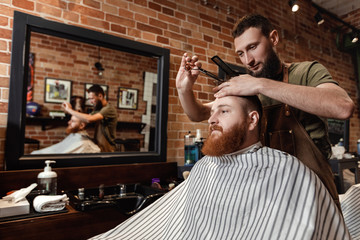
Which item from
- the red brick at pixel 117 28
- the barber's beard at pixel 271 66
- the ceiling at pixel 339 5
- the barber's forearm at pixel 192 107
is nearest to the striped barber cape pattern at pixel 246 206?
the barber's forearm at pixel 192 107

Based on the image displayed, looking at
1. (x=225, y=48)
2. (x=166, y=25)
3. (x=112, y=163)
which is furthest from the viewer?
(x=225, y=48)

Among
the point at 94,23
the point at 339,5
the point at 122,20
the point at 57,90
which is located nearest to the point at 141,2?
the point at 122,20

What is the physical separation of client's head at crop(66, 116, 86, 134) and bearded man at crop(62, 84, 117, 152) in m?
0.03

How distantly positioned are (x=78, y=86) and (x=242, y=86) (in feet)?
4.86

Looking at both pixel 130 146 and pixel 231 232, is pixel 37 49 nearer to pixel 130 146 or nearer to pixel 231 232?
pixel 130 146

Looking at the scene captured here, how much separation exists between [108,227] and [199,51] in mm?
1910

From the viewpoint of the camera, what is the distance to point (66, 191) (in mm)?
1758

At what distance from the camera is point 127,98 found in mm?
2264

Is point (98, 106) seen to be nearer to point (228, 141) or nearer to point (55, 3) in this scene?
point (55, 3)

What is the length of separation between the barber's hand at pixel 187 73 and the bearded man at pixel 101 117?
916 mm

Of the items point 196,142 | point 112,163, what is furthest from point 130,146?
point 196,142

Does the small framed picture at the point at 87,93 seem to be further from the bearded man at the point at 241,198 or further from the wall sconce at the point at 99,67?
the bearded man at the point at 241,198

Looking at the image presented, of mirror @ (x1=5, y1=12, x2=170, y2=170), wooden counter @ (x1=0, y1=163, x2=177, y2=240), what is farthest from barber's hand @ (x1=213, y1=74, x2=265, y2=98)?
mirror @ (x1=5, y1=12, x2=170, y2=170)

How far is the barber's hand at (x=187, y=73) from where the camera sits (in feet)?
4.78
